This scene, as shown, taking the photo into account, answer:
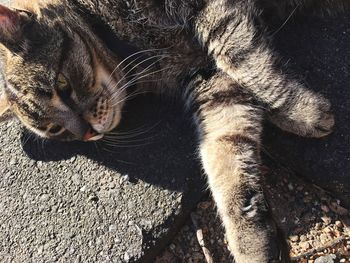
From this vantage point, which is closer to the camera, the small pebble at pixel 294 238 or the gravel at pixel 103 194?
the small pebble at pixel 294 238

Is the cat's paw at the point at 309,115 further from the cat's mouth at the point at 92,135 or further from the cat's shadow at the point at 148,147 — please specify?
the cat's mouth at the point at 92,135

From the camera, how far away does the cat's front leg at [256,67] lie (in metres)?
2.13

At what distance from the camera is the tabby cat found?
2.11 meters

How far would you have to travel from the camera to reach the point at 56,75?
7.09 feet

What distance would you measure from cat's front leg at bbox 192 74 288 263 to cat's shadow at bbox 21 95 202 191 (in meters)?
0.13

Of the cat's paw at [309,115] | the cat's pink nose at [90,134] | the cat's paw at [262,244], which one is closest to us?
the cat's paw at [262,244]

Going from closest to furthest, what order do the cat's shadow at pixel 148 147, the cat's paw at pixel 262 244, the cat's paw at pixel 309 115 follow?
the cat's paw at pixel 262 244 < the cat's paw at pixel 309 115 < the cat's shadow at pixel 148 147

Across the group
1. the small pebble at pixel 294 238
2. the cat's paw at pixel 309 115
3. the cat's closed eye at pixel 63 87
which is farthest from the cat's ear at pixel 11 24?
the small pebble at pixel 294 238

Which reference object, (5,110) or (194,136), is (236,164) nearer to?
(194,136)

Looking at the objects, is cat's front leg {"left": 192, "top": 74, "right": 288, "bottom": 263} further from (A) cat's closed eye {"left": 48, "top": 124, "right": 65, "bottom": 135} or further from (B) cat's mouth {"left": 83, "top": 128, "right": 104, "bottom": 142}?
(A) cat's closed eye {"left": 48, "top": 124, "right": 65, "bottom": 135}

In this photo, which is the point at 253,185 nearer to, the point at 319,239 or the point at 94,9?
the point at 319,239

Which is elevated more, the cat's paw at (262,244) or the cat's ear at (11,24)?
the cat's ear at (11,24)

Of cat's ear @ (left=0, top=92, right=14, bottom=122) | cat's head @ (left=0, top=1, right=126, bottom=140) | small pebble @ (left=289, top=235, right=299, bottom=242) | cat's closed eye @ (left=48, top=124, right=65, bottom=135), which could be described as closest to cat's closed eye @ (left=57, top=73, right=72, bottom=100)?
cat's head @ (left=0, top=1, right=126, bottom=140)

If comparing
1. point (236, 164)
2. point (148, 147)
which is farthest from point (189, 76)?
point (236, 164)
